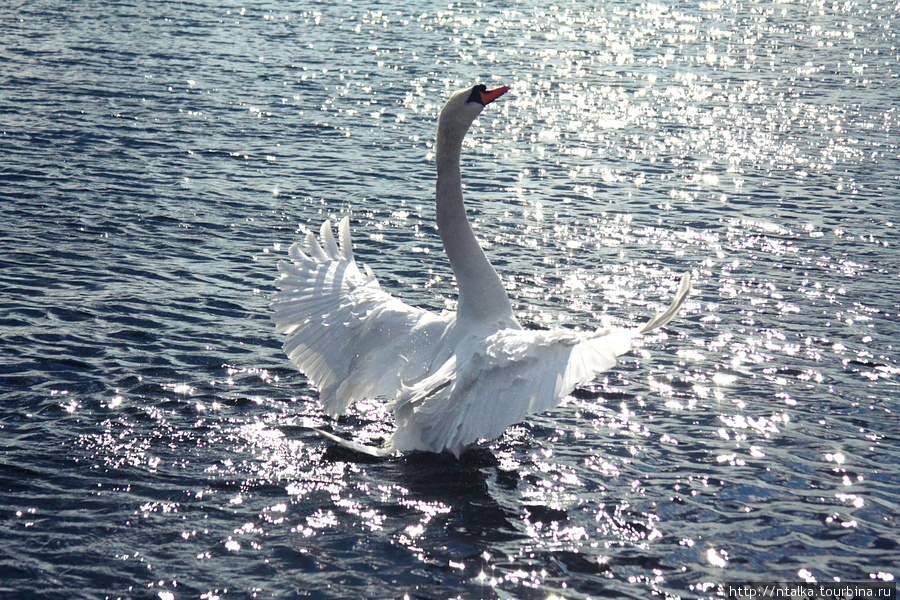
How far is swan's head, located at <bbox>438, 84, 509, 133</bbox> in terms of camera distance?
8.45 metres

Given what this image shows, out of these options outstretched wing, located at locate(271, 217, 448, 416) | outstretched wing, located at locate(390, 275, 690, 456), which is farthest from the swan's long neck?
outstretched wing, located at locate(390, 275, 690, 456)

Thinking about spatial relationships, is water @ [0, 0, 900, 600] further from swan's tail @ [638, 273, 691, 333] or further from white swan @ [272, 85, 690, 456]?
swan's tail @ [638, 273, 691, 333]

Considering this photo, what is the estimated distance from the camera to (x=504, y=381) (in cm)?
700

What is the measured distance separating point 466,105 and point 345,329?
2.23 m

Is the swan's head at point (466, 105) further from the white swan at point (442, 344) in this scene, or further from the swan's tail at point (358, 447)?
the swan's tail at point (358, 447)

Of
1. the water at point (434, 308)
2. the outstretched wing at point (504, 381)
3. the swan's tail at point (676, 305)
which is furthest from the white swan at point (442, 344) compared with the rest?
the water at point (434, 308)

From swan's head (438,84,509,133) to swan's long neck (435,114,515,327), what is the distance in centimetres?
2

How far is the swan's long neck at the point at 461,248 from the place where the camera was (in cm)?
836

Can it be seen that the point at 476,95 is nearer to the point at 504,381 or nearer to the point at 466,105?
the point at 466,105

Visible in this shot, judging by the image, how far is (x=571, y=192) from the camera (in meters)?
15.8

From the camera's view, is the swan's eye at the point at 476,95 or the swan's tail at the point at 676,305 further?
the swan's eye at the point at 476,95

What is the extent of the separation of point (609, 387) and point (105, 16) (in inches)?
969

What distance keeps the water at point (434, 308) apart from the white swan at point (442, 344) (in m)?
0.51

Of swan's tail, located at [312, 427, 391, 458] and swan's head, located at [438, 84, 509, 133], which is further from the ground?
swan's head, located at [438, 84, 509, 133]
